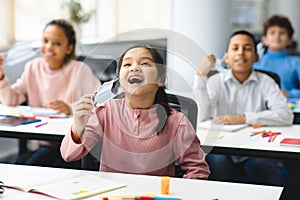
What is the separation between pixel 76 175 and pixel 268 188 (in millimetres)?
589

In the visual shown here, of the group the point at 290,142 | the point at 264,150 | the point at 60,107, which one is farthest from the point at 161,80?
the point at 60,107

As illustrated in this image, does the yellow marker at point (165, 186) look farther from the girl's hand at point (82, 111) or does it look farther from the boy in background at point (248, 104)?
the boy in background at point (248, 104)

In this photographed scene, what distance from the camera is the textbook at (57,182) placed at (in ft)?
5.94

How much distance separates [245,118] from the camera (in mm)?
3092

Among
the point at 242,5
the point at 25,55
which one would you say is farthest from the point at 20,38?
the point at 242,5

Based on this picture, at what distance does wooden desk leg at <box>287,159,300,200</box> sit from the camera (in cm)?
255

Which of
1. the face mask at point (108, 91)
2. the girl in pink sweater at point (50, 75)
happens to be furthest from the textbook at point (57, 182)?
the girl in pink sweater at point (50, 75)

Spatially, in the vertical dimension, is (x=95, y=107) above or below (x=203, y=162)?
above

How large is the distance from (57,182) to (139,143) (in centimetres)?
32

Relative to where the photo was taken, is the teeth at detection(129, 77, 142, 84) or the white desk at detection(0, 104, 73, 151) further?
the white desk at detection(0, 104, 73, 151)

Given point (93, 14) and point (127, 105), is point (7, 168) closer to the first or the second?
point (127, 105)

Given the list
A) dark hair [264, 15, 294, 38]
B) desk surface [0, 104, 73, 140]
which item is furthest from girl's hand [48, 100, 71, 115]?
dark hair [264, 15, 294, 38]

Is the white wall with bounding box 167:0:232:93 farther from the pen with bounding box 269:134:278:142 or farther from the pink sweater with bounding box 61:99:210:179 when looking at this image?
Answer: the pink sweater with bounding box 61:99:210:179

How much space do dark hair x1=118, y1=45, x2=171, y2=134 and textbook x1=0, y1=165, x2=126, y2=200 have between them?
293 mm
